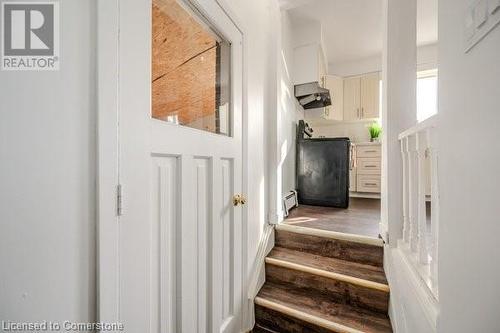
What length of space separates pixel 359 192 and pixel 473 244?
3833 millimetres

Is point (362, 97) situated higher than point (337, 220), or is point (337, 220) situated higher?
point (362, 97)

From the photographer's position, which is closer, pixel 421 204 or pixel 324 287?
pixel 421 204

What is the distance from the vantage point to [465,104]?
52 centimetres

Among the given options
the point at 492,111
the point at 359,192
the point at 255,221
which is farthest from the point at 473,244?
the point at 359,192

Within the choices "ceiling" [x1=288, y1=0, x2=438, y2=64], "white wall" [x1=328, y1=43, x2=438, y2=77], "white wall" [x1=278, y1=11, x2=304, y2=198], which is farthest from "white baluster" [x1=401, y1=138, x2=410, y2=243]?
"white wall" [x1=328, y1=43, x2=438, y2=77]

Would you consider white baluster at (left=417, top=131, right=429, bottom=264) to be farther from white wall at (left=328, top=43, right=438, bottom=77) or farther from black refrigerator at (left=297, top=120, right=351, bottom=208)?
white wall at (left=328, top=43, right=438, bottom=77)

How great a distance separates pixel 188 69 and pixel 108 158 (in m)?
0.64

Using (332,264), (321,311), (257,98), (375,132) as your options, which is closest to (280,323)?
(321,311)

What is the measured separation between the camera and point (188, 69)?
1.05 m

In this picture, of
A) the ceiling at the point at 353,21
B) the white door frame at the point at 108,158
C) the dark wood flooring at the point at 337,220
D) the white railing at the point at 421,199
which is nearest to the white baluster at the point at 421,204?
the white railing at the point at 421,199

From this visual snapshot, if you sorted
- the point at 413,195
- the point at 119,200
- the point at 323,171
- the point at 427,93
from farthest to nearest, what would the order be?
1. the point at 427,93
2. the point at 323,171
3. the point at 413,195
4. the point at 119,200

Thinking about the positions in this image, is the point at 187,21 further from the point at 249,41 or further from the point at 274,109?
the point at 274,109
